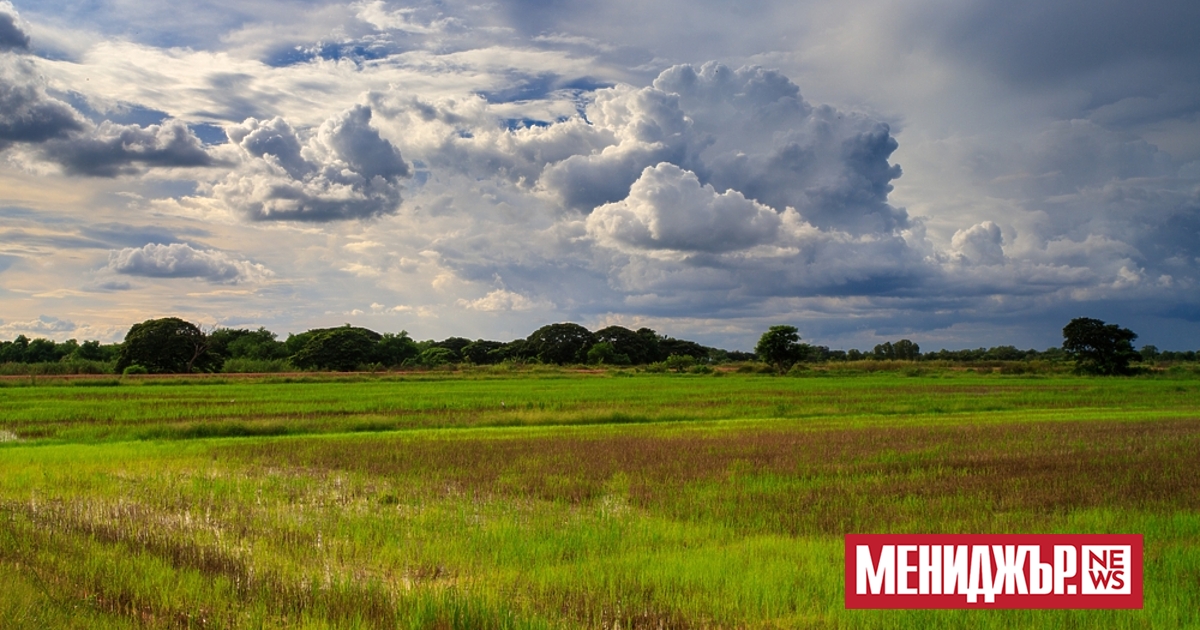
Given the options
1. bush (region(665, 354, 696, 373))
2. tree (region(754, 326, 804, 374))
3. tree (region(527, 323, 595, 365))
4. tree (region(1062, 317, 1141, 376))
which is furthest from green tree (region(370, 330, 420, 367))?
tree (region(1062, 317, 1141, 376))

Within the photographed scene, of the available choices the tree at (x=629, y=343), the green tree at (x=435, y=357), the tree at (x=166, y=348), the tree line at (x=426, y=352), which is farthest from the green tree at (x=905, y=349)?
the tree at (x=166, y=348)

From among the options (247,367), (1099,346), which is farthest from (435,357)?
(1099,346)

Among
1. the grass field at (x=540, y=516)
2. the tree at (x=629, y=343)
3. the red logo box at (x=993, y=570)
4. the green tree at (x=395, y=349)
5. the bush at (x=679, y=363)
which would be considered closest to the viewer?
the grass field at (x=540, y=516)

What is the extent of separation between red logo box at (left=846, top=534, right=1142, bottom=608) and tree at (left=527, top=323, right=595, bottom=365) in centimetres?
9052

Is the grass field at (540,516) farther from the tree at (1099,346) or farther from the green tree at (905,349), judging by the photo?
the green tree at (905,349)

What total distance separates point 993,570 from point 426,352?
97870mm

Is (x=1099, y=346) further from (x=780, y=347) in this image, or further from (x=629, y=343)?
(x=629, y=343)

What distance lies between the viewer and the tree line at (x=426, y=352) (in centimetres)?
6431

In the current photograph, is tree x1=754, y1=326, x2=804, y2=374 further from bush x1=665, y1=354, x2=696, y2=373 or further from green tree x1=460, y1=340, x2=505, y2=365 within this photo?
green tree x1=460, y1=340, x2=505, y2=365

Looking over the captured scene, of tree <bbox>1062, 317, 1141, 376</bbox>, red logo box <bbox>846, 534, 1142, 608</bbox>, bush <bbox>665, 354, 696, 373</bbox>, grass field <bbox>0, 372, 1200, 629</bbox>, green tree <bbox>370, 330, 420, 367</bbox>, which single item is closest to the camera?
grass field <bbox>0, 372, 1200, 629</bbox>

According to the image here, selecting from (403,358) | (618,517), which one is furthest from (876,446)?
(403,358)

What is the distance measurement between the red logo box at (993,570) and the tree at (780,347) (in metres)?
59.0

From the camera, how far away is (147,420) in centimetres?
2077

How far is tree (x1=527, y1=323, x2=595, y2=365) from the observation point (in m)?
99.4
